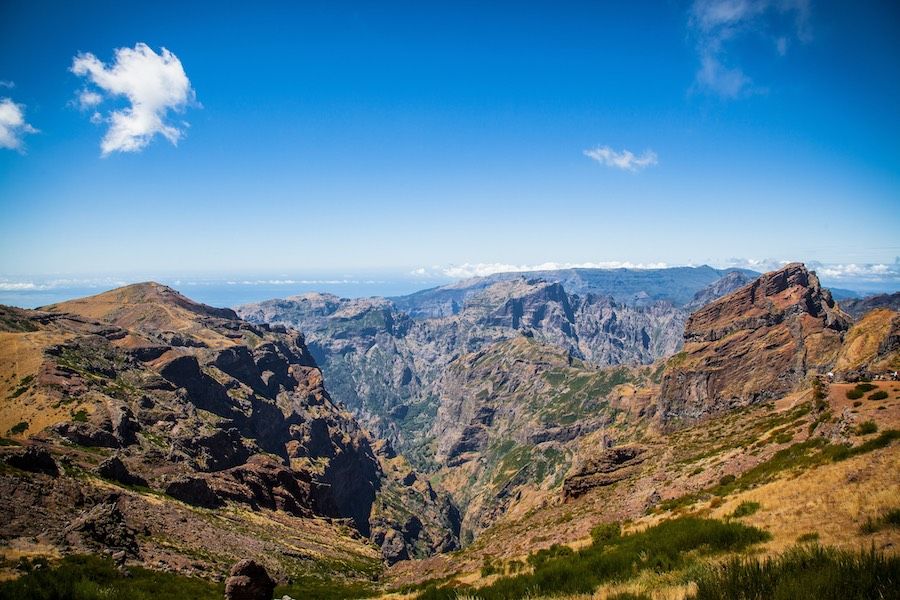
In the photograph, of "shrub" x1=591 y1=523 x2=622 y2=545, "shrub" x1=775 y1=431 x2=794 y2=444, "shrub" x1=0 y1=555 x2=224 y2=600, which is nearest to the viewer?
"shrub" x1=0 y1=555 x2=224 y2=600

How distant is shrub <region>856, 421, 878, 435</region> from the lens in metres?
23.2

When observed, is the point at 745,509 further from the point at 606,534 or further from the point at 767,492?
the point at 606,534

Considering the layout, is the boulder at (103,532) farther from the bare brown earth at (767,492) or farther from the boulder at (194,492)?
the boulder at (194,492)

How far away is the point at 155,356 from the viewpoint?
18738 cm

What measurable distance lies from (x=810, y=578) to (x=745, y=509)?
13526 mm

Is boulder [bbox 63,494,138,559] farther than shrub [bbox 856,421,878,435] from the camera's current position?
Yes

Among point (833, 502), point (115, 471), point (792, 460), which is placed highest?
point (833, 502)

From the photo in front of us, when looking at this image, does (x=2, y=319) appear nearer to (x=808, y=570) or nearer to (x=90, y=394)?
(x=90, y=394)

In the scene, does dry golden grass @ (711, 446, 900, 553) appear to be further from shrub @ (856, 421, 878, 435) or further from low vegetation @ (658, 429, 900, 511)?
shrub @ (856, 421, 878, 435)

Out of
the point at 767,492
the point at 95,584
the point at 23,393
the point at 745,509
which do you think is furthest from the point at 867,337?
the point at 23,393

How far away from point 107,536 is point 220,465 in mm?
79347

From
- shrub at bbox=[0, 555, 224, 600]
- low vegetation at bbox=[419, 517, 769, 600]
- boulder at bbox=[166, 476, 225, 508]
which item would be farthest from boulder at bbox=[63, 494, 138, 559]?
boulder at bbox=[166, 476, 225, 508]

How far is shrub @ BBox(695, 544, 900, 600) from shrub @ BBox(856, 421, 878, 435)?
18022 millimetres

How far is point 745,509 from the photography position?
2005cm
